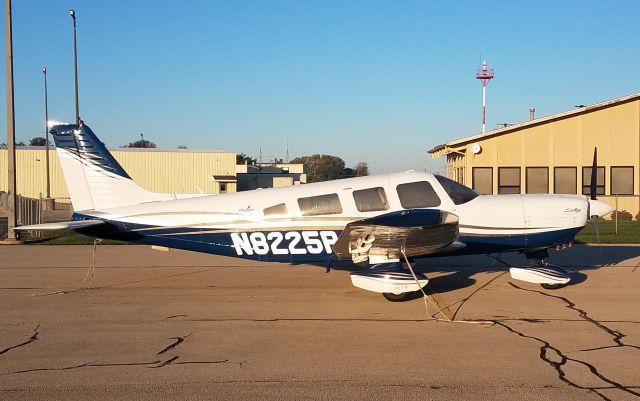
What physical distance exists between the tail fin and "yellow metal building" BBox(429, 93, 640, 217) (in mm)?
21303

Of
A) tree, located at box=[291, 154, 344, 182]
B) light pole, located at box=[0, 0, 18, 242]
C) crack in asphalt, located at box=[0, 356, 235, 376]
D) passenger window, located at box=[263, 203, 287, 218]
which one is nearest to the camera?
crack in asphalt, located at box=[0, 356, 235, 376]

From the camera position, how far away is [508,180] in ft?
98.2

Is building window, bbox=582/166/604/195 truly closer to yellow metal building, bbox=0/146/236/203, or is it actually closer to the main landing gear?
the main landing gear

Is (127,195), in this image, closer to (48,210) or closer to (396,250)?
(396,250)

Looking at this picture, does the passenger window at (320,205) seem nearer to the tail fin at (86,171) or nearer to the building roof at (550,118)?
the tail fin at (86,171)

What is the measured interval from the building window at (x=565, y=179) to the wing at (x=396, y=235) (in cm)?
2123

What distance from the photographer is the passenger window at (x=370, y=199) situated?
10648mm

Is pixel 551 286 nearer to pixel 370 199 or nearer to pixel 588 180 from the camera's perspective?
pixel 370 199

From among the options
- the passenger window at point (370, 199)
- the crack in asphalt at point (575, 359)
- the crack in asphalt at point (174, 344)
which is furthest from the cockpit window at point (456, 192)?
the crack in asphalt at point (174, 344)

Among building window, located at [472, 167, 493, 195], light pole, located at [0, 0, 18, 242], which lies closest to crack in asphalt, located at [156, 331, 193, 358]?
light pole, located at [0, 0, 18, 242]

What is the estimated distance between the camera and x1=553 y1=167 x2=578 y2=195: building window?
29.3 meters

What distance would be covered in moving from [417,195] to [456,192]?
760 millimetres

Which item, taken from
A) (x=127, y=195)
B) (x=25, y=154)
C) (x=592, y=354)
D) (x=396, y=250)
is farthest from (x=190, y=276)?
(x=25, y=154)

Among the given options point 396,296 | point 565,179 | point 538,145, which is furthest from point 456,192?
point 565,179
